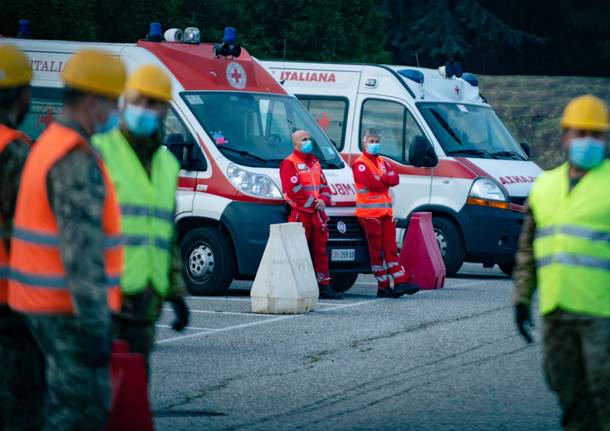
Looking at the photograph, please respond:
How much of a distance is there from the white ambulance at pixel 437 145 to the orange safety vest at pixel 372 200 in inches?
84.5

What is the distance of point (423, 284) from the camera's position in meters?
17.7

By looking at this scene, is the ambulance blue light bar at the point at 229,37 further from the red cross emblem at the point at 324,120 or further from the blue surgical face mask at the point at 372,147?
the red cross emblem at the point at 324,120

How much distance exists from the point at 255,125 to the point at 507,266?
500 cm

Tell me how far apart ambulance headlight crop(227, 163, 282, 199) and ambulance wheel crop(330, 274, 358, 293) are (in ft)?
5.29

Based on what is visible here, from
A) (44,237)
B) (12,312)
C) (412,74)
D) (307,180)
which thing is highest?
(412,74)

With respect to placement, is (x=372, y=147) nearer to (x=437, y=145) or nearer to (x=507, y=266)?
(x=437, y=145)

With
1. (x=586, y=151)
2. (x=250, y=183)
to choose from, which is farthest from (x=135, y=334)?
(x=250, y=183)

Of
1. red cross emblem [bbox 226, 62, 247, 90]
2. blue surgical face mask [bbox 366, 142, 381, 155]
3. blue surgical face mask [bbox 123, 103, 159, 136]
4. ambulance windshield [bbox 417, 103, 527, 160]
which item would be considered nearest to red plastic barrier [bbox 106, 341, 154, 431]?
blue surgical face mask [bbox 123, 103, 159, 136]

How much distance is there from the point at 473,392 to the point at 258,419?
1.74 metres

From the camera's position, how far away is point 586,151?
22.7 ft

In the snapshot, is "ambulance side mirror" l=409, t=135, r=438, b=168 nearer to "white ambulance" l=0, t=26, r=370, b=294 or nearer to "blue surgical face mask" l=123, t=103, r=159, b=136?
"white ambulance" l=0, t=26, r=370, b=294

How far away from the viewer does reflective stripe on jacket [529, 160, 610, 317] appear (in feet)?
22.6

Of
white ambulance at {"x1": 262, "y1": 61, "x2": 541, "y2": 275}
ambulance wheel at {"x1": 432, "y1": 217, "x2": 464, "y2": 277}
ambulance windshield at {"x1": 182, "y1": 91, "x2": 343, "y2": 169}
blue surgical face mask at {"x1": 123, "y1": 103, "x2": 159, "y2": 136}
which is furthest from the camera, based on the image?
ambulance wheel at {"x1": 432, "y1": 217, "x2": 464, "y2": 277}

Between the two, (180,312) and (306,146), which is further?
(306,146)
